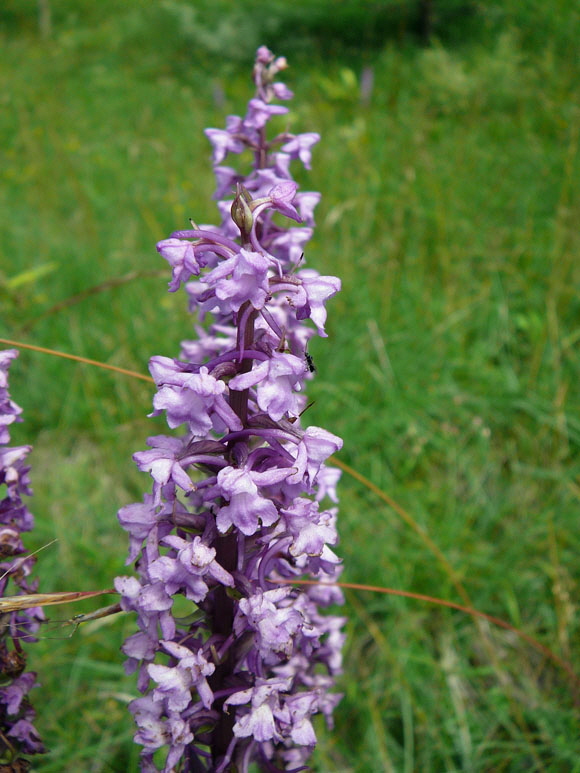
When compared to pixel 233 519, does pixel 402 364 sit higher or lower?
lower

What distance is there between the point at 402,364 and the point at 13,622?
8.23 ft

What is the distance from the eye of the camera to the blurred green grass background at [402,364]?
238 cm

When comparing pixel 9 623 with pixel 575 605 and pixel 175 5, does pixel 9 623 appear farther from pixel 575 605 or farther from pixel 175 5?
pixel 175 5

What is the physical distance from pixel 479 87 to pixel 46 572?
4962 mm

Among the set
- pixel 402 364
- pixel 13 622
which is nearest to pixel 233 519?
pixel 13 622

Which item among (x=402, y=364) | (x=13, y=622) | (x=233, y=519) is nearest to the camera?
(x=233, y=519)

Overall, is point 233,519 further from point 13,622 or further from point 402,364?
point 402,364

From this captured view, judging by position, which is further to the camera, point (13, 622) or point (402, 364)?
point (402, 364)

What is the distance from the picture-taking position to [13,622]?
4.52 ft

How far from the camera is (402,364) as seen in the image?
11.6 ft

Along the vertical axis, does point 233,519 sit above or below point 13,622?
above

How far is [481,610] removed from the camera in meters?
2.62

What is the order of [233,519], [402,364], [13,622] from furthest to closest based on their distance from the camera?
[402,364]
[13,622]
[233,519]

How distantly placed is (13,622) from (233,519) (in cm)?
62
